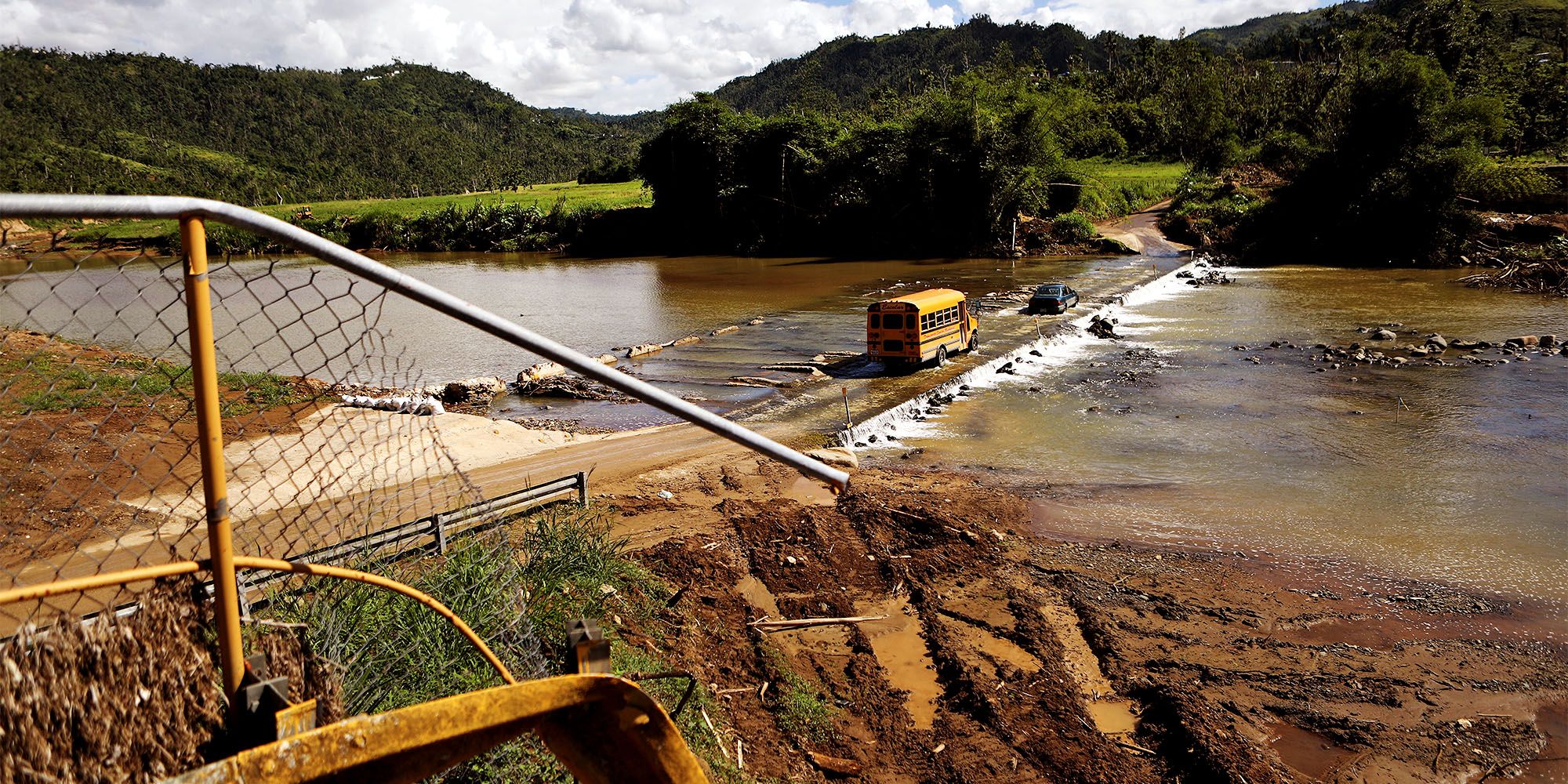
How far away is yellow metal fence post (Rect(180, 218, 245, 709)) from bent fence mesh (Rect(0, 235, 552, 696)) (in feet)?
0.18

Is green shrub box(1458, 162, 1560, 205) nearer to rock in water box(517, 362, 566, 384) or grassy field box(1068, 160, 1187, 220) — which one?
grassy field box(1068, 160, 1187, 220)

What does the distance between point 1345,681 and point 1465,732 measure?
1.06 metres

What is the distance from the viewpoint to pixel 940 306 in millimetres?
24562

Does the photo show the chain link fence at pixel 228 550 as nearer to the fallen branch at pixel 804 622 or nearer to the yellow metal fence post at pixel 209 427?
the yellow metal fence post at pixel 209 427

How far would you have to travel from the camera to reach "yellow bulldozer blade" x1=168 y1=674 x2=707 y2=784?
2570mm

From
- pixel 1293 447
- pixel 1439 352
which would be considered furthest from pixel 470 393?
pixel 1439 352

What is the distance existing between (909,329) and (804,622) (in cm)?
1429

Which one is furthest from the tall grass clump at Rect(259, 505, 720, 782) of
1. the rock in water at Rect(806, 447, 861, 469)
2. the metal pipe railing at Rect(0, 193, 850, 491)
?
the rock in water at Rect(806, 447, 861, 469)

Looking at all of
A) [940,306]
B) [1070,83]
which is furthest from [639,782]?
[1070,83]

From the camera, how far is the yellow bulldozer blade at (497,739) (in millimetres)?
2570

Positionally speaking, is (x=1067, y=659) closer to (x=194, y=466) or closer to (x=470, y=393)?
(x=194, y=466)

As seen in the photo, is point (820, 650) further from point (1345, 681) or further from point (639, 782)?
point (639, 782)

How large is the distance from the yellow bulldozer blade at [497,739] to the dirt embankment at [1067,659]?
443cm

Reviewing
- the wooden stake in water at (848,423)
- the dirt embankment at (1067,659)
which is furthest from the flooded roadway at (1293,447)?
the dirt embankment at (1067,659)
